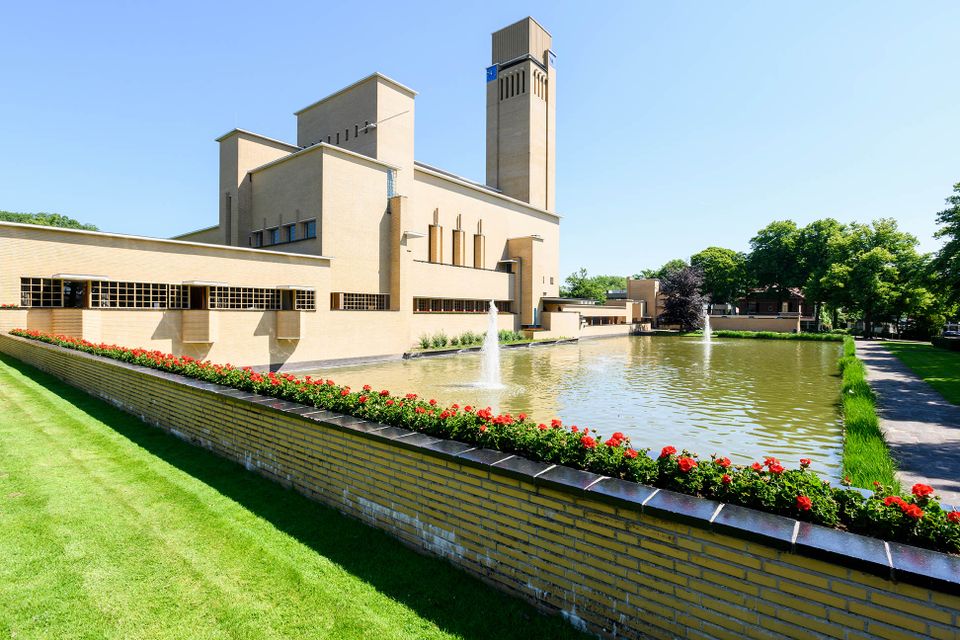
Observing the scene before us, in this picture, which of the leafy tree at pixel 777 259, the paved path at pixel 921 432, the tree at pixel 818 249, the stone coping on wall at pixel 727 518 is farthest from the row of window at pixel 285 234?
the leafy tree at pixel 777 259

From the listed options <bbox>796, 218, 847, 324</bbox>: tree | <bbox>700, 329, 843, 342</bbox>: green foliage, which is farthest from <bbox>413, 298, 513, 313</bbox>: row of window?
<bbox>796, 218, 847, 324</bbox>: tree

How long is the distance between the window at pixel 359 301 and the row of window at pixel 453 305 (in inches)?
138

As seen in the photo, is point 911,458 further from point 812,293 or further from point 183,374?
point 812,293

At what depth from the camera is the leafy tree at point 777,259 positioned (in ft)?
191

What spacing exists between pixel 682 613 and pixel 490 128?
5229 centimetres

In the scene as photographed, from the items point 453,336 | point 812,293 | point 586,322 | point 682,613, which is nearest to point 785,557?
point 682,613

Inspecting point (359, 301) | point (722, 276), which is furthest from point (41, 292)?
point (722, 276)

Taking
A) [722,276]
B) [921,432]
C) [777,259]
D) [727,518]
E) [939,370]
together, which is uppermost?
[777,259]

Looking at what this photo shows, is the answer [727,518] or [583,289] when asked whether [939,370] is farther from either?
[583,289]

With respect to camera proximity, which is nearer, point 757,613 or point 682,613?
point 757,613

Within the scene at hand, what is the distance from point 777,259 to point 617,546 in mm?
68086

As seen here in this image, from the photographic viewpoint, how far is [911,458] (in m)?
7.84

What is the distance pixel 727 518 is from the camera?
2.92 metres

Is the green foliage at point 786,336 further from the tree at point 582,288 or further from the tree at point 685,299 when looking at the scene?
the tree at point 582,288
